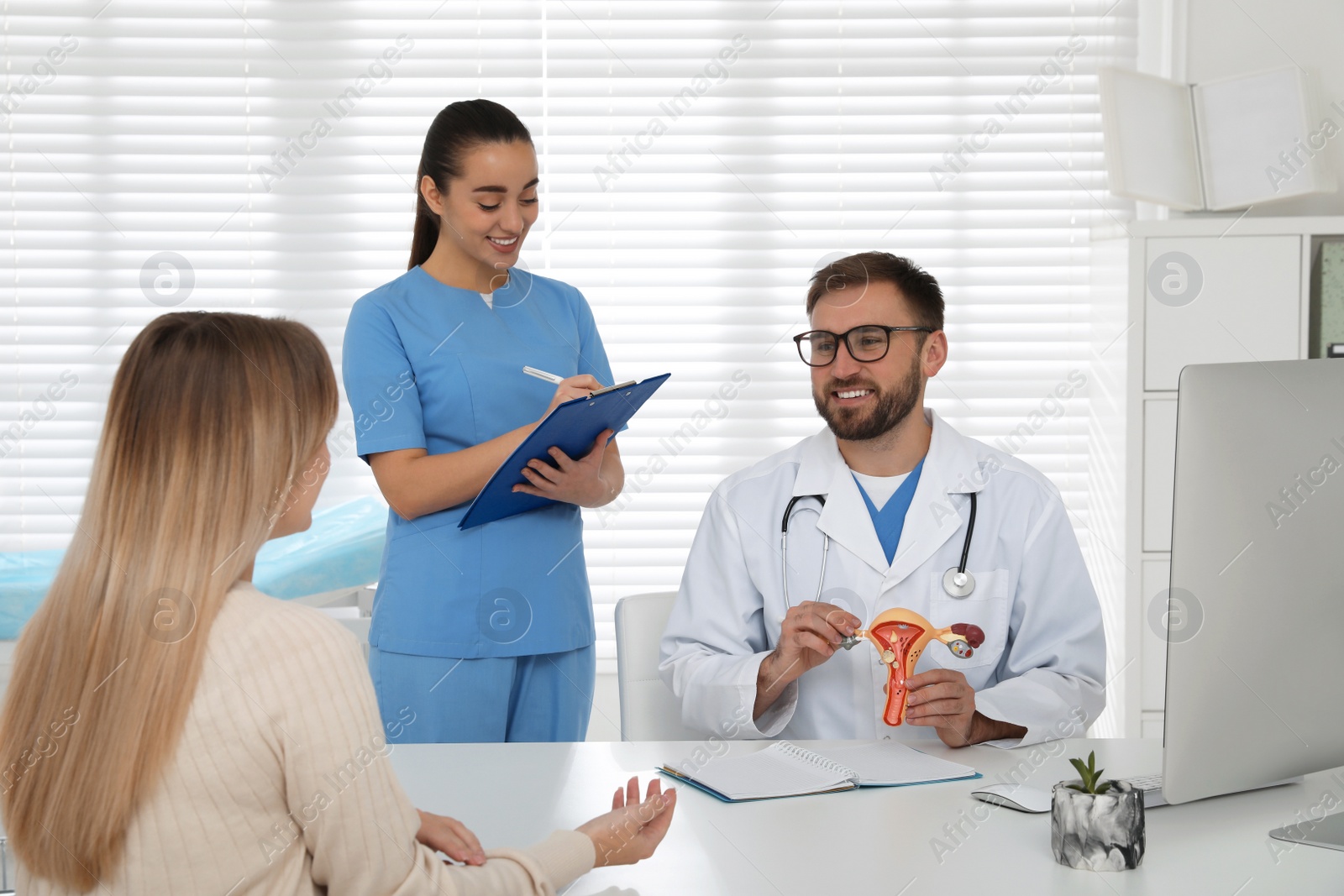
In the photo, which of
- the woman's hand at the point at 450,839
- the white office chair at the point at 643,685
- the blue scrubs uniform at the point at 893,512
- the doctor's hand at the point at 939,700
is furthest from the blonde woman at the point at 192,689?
the blue scrubs uniform at the point at 893,512

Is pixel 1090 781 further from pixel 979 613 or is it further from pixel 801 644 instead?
pixel 979 613

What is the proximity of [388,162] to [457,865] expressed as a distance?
2580mm

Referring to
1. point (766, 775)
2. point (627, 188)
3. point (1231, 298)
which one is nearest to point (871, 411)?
point (766, 775)

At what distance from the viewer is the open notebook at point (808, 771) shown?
1.39 m

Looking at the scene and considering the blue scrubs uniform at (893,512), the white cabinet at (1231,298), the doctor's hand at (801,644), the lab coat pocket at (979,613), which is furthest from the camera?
the white cabinet at (1231,298)

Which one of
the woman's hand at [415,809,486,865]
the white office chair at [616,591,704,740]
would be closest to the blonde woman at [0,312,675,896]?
the woman's hand at [415,809,486,865]

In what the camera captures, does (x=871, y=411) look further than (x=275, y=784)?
Yes

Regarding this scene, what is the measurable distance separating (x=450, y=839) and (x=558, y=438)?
82cm

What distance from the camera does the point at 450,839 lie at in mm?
1135

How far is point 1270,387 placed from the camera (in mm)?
1155

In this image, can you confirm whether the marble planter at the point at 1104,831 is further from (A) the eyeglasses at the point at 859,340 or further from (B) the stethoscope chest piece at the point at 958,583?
(A) the eyeglasses at the point at 859,340

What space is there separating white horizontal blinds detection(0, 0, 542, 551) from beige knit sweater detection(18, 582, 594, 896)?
7.76 feet

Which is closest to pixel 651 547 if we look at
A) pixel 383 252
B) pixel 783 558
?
pixel 383 252

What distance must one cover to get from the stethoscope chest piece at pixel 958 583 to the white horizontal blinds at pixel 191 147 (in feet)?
6.54
